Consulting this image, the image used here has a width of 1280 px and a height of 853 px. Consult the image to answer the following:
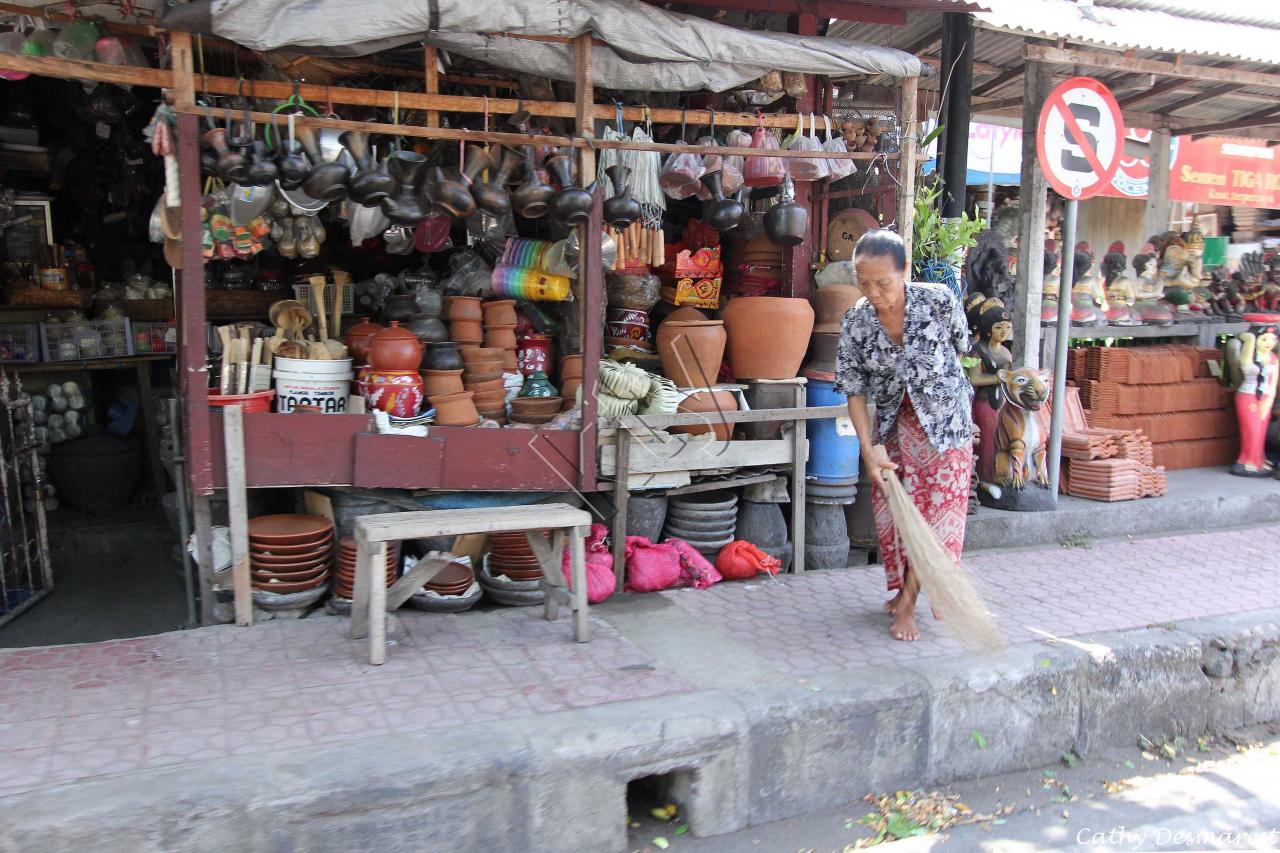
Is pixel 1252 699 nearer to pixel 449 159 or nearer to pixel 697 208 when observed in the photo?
pixel 697 208

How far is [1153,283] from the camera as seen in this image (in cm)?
864

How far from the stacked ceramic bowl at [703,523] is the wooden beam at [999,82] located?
4.45 m

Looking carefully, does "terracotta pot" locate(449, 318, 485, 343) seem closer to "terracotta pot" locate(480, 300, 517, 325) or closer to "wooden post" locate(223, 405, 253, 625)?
"terracotta pot" locate(480, 300, 517, 325)

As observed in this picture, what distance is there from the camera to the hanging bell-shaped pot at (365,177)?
416 centimetres

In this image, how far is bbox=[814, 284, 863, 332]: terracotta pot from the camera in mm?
5629

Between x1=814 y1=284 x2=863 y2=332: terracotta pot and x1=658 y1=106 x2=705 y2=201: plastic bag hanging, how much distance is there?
1.13 meters

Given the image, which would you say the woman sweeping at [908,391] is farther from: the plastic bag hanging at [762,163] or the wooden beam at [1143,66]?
the wooden beam at [1143,66]

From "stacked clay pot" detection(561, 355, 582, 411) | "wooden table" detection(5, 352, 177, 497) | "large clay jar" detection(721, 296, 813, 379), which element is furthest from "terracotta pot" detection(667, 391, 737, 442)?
"wooden table" detection(5, 352, 177, 497)

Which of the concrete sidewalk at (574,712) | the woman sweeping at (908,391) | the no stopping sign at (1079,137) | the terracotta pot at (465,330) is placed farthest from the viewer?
the no stopping sign at (1079,137)

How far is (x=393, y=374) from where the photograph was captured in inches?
181

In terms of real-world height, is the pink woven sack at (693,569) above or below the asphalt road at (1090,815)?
above

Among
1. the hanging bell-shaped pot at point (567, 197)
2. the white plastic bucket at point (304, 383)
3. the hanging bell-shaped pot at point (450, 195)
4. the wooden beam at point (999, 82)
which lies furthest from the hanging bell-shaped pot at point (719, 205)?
the wooden beam at point (999, 82)

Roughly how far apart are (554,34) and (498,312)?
4.86 feet

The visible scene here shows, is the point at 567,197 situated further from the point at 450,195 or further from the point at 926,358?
the point at 926,358
